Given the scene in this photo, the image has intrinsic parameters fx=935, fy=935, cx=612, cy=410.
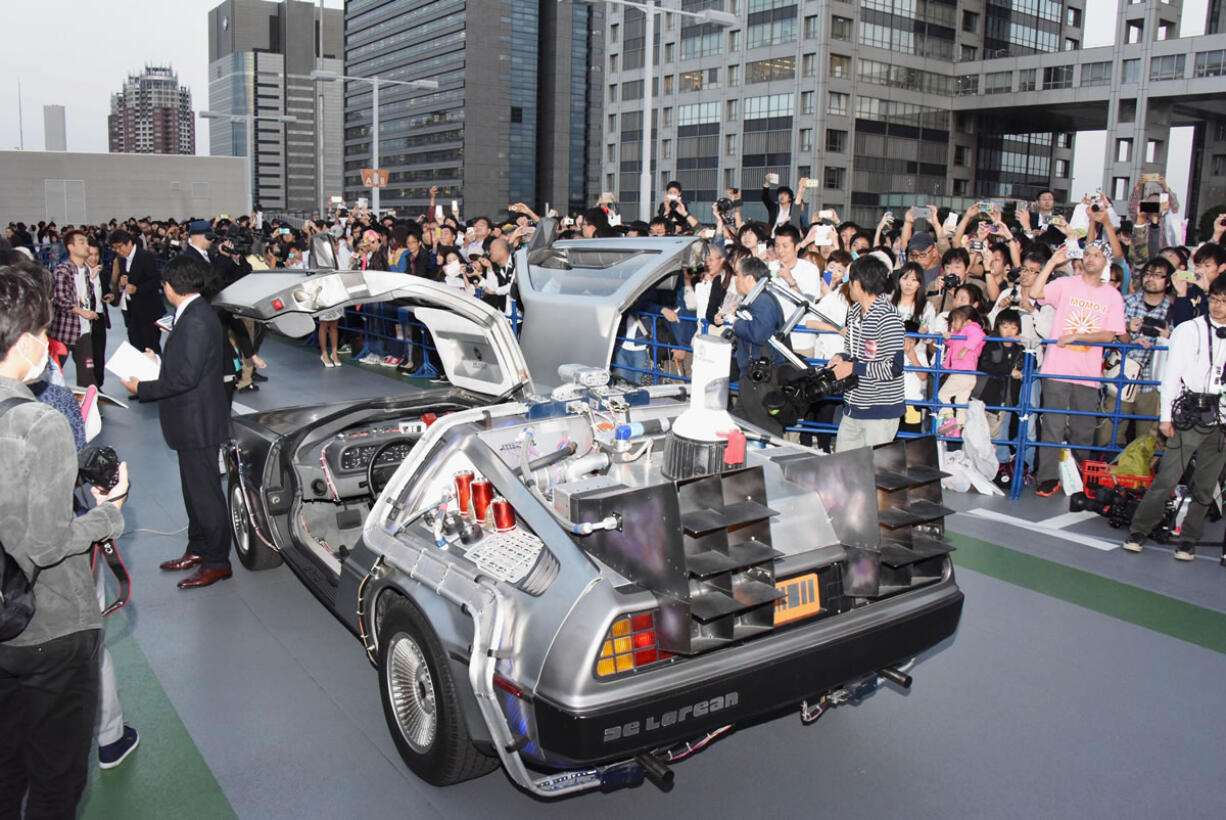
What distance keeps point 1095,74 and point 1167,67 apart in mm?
7385

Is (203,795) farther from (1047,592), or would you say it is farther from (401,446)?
(1047,592)

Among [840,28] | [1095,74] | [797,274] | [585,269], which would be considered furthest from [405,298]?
[1095,74]

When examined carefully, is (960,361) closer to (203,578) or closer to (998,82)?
(203,578)

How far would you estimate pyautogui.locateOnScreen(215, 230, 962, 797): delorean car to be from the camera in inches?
123

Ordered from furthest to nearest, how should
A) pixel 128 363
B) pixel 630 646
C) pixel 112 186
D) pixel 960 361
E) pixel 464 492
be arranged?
pixel 112 186 → pixel 960 361 → pixel 128 363 → pixel 464 492 → pixel 630 646

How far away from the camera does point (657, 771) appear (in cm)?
317

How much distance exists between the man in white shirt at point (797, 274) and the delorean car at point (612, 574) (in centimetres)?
417

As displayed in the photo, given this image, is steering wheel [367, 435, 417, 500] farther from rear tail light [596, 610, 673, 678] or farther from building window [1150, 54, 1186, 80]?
building window [1150, 54, 1186, 80]

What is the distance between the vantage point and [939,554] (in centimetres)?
376

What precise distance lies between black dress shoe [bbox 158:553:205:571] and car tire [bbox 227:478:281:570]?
0.27m

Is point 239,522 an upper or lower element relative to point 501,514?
lower

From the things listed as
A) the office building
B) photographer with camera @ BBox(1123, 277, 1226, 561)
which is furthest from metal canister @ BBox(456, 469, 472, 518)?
the office building

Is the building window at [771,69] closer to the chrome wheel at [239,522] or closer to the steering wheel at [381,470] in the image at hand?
the chrome wheel at [239,522]

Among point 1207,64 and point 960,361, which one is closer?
point 960,361
